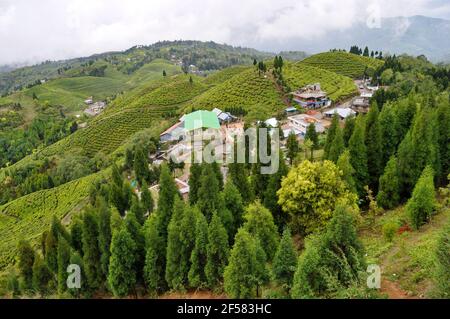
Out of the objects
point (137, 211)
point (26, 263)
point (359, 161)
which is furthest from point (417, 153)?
point (26, 263)

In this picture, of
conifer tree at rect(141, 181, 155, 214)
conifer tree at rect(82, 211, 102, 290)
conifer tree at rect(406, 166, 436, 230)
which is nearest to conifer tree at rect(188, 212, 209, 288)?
conifer tree at rect(82, 211, 102, 290)

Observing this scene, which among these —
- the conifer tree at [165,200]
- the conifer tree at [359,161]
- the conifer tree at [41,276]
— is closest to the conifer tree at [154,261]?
the conifer tree at [165,200]

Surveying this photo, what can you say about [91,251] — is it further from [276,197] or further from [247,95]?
[247,95]

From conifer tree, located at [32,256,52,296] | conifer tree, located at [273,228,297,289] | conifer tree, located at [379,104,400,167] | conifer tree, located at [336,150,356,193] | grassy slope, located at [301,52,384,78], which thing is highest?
grassy slope, located at [301,52,384,78]

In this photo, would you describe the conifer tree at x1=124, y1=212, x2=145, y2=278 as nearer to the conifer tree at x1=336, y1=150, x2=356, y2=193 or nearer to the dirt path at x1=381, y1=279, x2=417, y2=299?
the dirt path at x1=381, y1=279, x2=417, y2=299

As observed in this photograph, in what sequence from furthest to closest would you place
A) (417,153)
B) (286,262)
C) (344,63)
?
1. (344,63)
2. (417,153)
3. (286,262)
